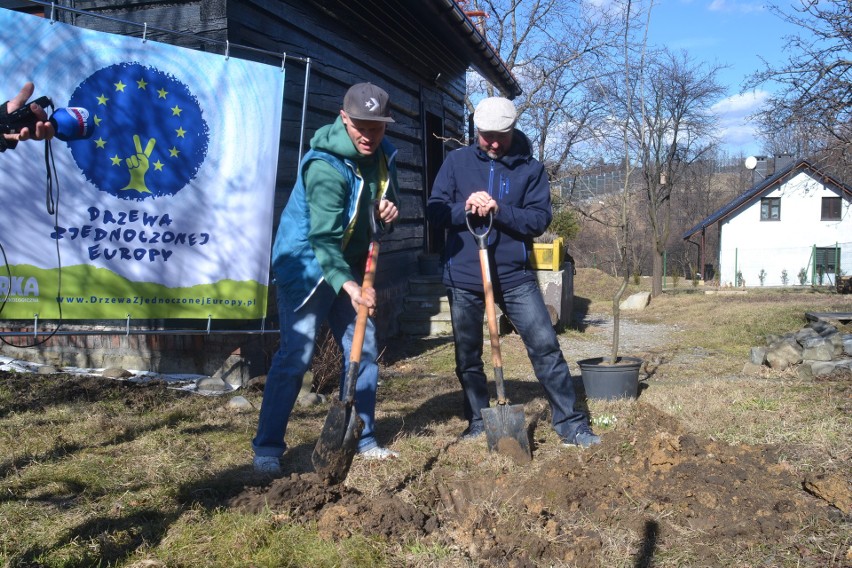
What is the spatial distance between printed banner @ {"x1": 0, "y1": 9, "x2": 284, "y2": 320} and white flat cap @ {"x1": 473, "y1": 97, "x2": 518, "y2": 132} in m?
1.95

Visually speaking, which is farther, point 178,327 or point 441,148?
point 441,148

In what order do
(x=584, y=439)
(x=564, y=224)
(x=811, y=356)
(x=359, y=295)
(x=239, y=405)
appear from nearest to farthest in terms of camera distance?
(x=359, y=295), (x=584, y=439), (x=239, y=405), (x=811, y=356), (x=564, y=224)

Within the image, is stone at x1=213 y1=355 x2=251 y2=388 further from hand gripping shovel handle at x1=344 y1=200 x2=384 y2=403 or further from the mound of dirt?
the mound of dirt

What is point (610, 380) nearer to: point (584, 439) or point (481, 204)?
point (584, 439)

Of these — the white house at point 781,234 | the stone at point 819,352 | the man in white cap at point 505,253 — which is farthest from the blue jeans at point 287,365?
the white house at point 781,234

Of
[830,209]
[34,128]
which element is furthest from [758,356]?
[830,209]

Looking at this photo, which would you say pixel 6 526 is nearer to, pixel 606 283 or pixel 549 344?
pixel 549 344

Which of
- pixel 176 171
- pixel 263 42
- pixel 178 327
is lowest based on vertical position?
pixel 178 327

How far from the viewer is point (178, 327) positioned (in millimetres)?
5824

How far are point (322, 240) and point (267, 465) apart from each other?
1104mm

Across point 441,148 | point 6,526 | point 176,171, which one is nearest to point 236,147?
point 176,171

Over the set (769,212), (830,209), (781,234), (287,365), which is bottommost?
(287,365)

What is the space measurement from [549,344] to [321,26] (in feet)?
15.1

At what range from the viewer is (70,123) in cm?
283
